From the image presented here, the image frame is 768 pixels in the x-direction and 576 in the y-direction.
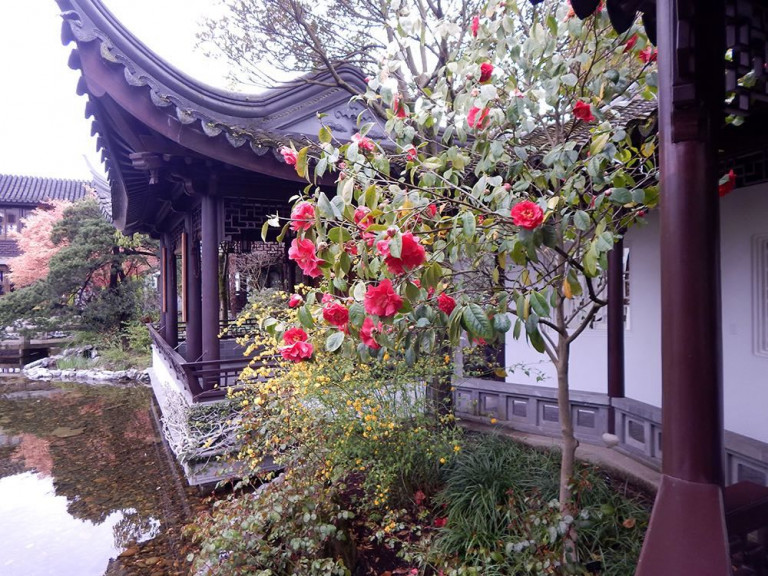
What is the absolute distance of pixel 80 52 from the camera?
3.72m

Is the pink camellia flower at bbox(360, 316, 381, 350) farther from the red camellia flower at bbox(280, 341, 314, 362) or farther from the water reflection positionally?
the water reflection

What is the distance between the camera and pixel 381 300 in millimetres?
1535

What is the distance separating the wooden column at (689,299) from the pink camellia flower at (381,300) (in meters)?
0.75

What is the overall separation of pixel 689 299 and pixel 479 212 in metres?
0.94

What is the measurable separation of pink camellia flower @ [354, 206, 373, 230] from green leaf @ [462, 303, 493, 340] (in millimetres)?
473

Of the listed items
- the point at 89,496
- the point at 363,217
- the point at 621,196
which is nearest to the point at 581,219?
the point at 621,196

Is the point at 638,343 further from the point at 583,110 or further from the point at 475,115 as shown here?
the point at 475,115

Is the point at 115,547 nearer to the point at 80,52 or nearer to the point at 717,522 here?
the point at 80,52

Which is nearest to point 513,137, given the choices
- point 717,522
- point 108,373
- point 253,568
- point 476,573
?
point 717,522

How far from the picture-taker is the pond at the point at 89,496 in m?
Result: 3.63

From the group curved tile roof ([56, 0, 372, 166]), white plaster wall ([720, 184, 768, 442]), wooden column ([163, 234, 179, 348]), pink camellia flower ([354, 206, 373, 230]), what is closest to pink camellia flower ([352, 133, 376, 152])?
pink camellia flower ([354, 206, 373, 230])

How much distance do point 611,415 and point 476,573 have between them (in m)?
2.53

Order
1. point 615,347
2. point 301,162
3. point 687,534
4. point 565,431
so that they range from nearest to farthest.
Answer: point 687,534 < point 301,162 < point 565,431 < point 615,347

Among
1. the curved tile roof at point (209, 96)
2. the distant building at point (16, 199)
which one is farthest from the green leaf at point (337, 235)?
the distant building at point (16, 199)
